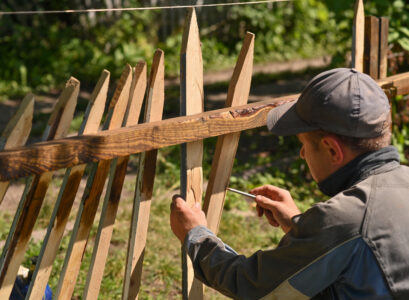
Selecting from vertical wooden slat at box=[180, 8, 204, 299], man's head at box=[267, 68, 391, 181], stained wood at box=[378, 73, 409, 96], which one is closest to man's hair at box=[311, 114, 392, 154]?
man's head at box=[267, 68, 391, 181]

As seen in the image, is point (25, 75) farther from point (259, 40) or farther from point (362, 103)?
point (362, 103)

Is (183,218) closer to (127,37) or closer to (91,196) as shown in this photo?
(91,196)

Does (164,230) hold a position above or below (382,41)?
below

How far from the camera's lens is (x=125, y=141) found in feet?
6.13

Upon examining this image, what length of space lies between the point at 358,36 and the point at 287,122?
56.5 inches

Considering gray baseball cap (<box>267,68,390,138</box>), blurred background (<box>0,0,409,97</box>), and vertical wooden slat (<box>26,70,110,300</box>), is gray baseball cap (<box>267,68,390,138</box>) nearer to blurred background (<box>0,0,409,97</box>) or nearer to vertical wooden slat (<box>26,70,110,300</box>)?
vertical wooden slat (<box>26,70,110,300</box>)

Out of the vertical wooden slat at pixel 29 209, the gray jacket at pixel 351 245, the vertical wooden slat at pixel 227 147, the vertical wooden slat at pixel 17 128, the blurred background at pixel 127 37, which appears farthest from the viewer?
the blurred background at pixel 127 37

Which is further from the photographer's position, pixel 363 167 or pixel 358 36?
pixel 358 36

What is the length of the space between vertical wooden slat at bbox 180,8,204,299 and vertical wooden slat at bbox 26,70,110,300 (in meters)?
0.34

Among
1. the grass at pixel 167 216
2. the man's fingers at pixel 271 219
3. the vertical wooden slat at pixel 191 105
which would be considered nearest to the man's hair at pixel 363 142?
the man's fingers at pixel 271 219

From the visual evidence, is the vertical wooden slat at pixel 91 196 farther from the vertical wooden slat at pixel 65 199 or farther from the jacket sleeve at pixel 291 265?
the jacket sleeve at pixel 291 265

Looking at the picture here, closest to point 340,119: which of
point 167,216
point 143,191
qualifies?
point 143,191

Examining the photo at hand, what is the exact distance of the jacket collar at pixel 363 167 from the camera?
5.24ft

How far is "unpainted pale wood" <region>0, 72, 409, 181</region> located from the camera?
5.28 feet
